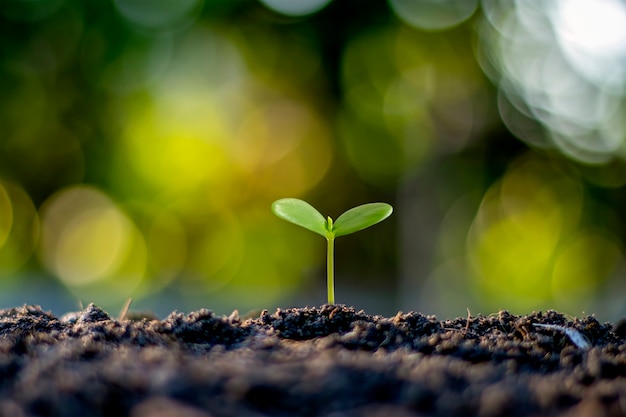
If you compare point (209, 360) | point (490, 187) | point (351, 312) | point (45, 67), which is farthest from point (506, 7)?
point (209, 360)

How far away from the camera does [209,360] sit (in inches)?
21.6

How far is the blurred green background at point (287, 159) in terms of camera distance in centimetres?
415

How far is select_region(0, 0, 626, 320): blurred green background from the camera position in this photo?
13.6ft

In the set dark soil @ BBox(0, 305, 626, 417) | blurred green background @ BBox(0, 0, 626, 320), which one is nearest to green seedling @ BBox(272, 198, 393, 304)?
dark soil @ BBox(0, 305, 626, 417)

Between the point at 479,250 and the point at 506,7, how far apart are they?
172 cm

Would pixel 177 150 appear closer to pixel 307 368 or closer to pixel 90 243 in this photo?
pixel 90 243

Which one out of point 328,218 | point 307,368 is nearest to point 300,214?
point 328,218

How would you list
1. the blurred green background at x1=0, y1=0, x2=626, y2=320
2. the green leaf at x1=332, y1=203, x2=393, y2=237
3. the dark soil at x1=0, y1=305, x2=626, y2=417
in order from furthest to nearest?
the blurred green background at x1=0, y1=0, x2=626, y2=320, the green leaf at x1=332, y1=203, x2=393, y2=237, the dark soil at x1=0, y1=305, x2=626, y2=417

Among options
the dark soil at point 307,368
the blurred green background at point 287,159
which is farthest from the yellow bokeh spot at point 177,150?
the dark soil at point 307,368

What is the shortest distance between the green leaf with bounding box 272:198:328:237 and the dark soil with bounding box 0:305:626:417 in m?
0.12

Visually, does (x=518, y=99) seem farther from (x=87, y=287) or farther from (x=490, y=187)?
(x=87, y=287)

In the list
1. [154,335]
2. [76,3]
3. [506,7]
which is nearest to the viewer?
[154,335]

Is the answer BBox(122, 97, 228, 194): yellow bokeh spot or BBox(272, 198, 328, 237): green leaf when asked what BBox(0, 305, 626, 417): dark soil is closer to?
BBox(272, 198, 328, 237): green leaf

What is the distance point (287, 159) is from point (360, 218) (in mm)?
3520
